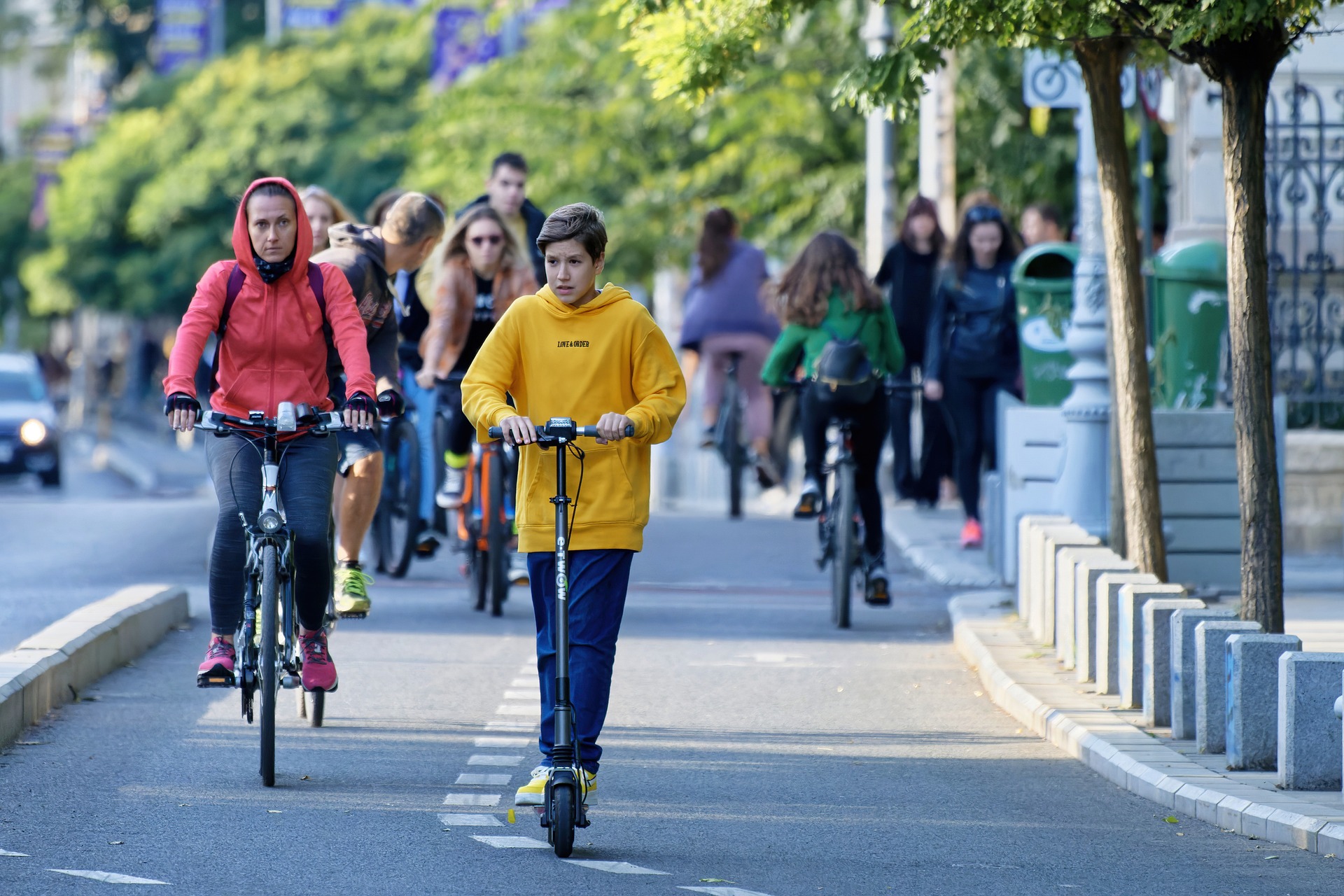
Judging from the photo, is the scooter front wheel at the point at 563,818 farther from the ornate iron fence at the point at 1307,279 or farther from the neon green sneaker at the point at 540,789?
the ornate iron fence at the point at 1307,279

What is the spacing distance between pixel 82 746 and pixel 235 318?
1.55 meters

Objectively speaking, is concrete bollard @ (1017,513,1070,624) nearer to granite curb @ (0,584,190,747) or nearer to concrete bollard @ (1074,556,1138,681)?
concrete bollard @ (1074,556,1138,681)

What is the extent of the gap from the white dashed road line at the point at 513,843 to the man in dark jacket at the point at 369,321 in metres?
2.22

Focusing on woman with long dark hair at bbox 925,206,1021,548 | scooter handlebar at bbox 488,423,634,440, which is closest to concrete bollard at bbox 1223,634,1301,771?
scooter handlebar at bbox 488,423,634,440

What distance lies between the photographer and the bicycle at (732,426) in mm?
17000

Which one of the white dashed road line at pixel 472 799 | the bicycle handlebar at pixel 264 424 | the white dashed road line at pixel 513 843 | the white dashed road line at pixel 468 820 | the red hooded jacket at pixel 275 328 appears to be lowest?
the white dashed road line at pixel 513 843

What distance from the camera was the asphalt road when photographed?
615cm

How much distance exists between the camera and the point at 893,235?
21.1m

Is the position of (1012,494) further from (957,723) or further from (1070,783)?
(1070,783)

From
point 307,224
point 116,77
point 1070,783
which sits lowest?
point 1070,783

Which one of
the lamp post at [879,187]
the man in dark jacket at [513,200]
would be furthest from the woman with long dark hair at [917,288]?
the lamp post at [879,187]

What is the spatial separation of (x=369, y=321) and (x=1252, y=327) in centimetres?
323

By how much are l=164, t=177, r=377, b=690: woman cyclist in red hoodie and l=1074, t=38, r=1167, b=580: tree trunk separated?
12.0 feet

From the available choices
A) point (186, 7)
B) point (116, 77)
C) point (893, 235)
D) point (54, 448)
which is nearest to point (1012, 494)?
point (893, 235)
